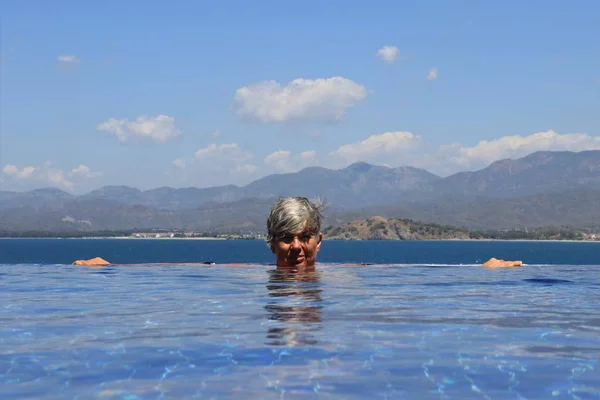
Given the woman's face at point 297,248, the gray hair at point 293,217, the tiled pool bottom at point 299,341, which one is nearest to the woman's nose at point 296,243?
the woman's face at point 297,248

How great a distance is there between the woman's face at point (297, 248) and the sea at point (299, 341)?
481 mm

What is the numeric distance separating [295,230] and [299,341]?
7.27 m

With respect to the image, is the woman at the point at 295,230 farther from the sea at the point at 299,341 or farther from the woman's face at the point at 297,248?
the sea at the point at 299,341

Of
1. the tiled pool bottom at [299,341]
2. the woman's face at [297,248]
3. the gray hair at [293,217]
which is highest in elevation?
the gray hair at [293,217]

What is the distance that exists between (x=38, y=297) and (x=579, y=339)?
11754mm

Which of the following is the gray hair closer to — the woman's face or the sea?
the woman's face

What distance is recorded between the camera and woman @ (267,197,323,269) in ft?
59.4

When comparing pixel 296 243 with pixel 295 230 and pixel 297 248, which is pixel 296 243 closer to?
pixel 297 248

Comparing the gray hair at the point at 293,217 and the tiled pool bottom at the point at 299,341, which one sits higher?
the gray hair at the point at 293,217

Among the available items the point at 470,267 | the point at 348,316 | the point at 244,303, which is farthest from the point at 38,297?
the point at 470,267

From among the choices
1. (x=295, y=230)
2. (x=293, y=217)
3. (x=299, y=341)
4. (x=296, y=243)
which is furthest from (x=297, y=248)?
(x=299, y=341)

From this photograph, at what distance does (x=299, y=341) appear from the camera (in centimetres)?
1113

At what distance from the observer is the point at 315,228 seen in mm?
18562

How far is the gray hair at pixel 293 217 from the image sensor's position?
18062 millimetres
